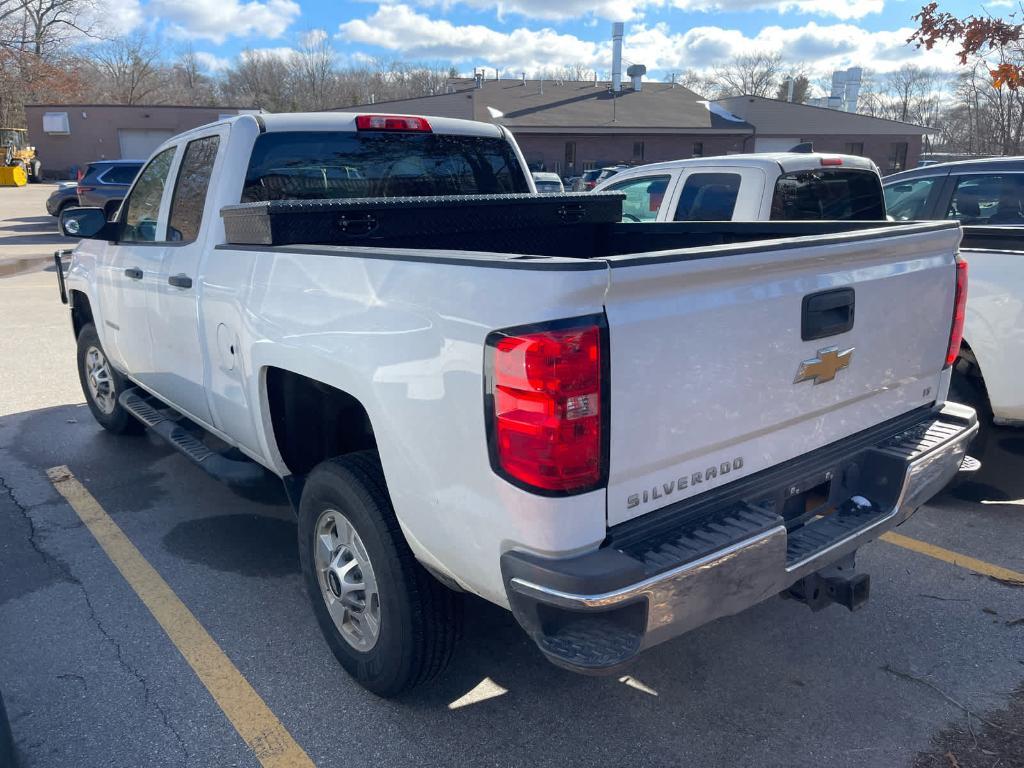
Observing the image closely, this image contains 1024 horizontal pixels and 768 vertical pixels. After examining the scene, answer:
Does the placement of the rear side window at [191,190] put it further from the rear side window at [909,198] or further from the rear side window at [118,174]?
the rear side window at [118,174]

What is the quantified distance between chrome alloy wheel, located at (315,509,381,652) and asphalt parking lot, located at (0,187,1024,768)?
0.84 feet

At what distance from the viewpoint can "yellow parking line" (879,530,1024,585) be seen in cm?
393

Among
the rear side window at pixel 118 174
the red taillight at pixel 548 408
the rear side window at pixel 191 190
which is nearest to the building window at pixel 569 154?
the rear side window at pixel 118 174

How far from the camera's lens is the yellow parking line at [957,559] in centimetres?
393

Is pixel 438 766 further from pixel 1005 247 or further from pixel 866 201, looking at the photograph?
pixel 866 201

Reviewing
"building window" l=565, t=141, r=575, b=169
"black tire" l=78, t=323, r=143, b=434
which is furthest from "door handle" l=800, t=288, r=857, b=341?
"building window" l=565, t=141, r=575, b=169

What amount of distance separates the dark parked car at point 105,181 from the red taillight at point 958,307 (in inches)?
793

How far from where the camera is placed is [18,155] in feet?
135

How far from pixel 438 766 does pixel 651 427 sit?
55.1 inches

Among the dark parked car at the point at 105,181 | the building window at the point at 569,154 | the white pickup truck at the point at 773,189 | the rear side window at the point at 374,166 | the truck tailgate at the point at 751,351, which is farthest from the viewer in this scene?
the building window at the point at 569,154

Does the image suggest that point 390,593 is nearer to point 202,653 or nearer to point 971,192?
point 202,653

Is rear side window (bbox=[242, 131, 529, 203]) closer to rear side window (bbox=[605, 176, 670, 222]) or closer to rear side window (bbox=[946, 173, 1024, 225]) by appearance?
rear side window (bbox=[605, 176, 670, 222])

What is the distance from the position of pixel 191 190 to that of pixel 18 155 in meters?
45.1

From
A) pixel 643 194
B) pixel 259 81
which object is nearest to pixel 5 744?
pixel 643 194
